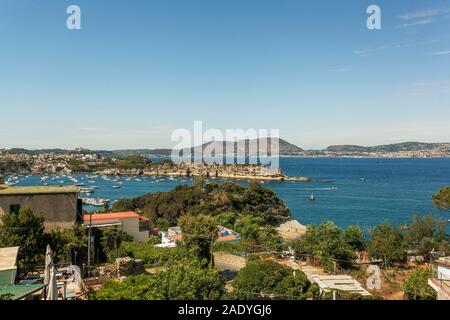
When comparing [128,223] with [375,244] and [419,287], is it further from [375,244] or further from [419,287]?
[419,287]

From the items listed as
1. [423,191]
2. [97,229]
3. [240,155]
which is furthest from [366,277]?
[240,155]

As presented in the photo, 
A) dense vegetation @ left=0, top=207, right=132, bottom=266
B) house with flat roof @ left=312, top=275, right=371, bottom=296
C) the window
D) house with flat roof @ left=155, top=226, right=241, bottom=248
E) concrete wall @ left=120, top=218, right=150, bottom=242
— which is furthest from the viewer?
concrete wall @ left=120, top=218, right=150, bottom=242

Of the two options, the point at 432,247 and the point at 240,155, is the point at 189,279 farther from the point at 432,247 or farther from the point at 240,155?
the point at 240,155

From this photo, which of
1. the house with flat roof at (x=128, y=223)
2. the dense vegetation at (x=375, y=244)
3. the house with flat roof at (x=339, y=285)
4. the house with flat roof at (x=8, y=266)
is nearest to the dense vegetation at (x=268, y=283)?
the house with flat roof at (x=339, y=285)

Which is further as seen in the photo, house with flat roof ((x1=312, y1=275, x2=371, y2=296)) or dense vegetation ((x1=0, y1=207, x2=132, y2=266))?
dense vegetation ((x1=0, y1=207, x2=132, y2=266))

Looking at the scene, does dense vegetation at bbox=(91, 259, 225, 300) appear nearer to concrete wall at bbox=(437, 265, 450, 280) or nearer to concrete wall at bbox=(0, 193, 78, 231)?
concrete wall at bbox=(437, 265, 450, 280)

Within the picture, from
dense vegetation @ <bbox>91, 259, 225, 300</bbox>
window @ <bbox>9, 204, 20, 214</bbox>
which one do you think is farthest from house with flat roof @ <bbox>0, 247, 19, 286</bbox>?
window @ <bbox>9, 204, 20, 214</bbox>
